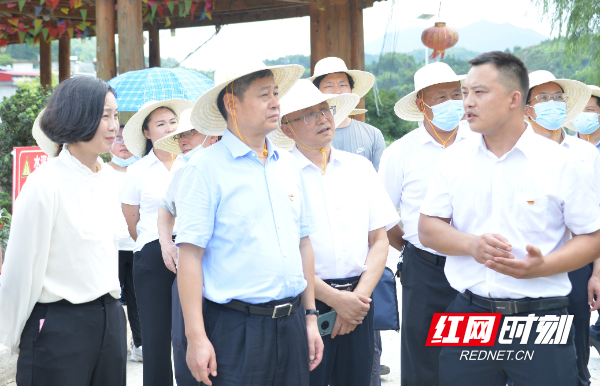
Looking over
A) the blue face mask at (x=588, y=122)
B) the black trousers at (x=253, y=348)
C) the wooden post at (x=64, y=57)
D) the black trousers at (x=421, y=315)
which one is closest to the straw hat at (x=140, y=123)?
the black trousers at (x=421, y=315)

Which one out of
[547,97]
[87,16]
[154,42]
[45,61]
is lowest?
[547,97]

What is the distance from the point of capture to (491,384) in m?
2.35

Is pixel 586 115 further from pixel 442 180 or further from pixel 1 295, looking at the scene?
pixel 1 295

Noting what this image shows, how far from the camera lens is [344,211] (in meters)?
2.84

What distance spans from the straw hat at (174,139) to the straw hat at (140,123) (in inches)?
11.4

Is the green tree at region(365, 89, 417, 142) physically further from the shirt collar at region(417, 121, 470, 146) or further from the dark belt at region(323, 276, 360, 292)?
the dark belt at region(323, 276, 360, 292)

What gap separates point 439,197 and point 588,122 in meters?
2.72

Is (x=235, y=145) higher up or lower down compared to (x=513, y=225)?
higher up

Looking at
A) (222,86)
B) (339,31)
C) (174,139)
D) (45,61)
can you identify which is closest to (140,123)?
(174,139)

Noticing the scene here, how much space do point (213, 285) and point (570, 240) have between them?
1478mm

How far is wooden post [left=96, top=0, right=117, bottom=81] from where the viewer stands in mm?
7441

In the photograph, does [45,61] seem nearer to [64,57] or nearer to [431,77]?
[64,57]

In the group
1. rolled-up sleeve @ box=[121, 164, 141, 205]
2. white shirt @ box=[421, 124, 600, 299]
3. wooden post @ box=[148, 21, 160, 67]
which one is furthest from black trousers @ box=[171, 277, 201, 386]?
wooden post @ box=[148, 21, 160, 67]

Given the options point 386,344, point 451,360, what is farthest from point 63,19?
point 451,360
